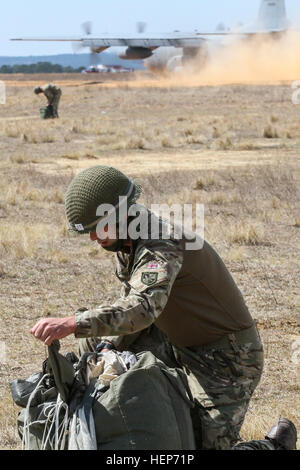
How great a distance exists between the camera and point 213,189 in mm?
14133

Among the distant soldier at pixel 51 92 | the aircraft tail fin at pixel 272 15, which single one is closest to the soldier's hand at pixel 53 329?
the distant soldier at pixel 51 92

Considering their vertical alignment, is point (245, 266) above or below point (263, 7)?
below

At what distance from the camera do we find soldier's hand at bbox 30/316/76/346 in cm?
307

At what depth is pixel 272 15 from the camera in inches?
2886

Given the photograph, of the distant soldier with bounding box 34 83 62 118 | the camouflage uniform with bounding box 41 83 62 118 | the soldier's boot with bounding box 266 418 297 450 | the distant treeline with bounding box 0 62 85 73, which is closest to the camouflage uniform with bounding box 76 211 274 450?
the soldier's boot with bounding box 266 418 297 450

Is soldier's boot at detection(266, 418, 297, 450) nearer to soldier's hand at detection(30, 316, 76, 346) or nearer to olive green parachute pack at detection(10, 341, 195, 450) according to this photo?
olive green parachute pack at detection(10, 341, 195, 450)

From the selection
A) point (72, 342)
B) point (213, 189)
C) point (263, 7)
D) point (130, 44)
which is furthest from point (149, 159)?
point (263, 7)

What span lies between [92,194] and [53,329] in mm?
600

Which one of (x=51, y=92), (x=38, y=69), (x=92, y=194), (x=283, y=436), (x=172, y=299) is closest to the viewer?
(x=92, y=194)

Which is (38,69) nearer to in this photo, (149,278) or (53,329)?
(149,278)

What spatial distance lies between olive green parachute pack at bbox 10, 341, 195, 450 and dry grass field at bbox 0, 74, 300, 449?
121cm

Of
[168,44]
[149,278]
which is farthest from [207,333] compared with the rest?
[168,44]
